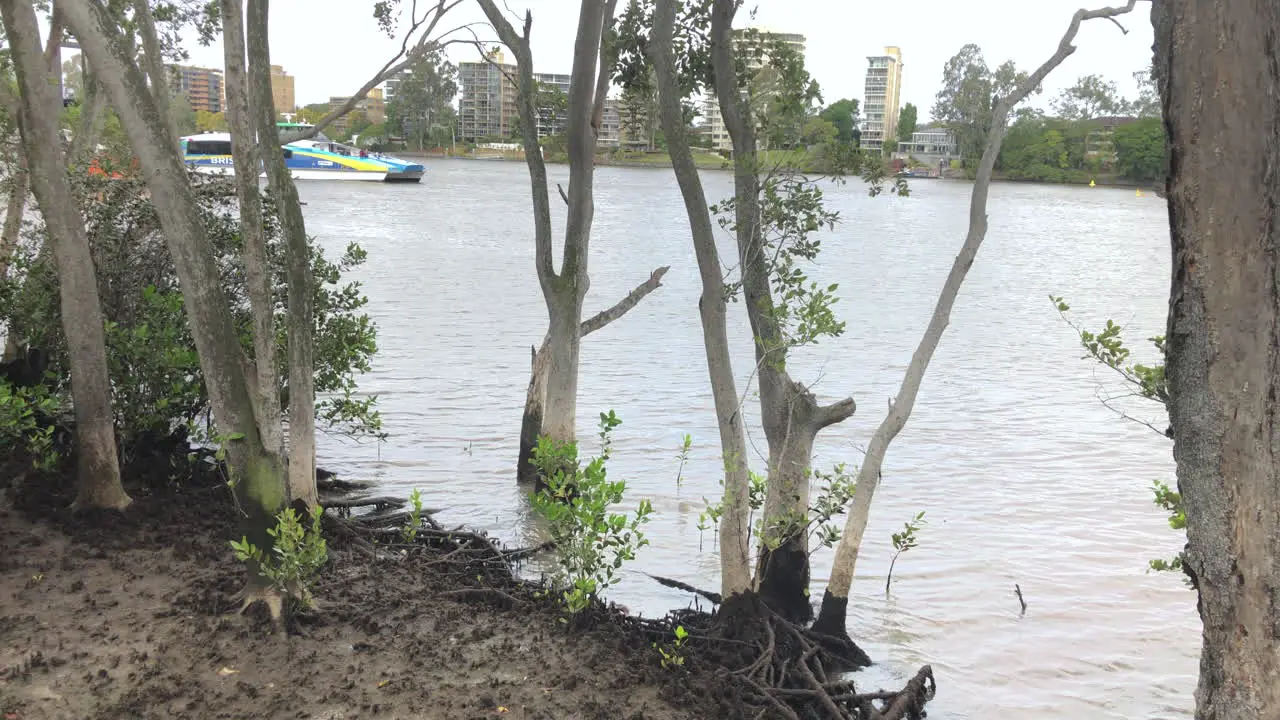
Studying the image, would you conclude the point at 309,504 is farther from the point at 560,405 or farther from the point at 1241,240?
the point at 1241,240

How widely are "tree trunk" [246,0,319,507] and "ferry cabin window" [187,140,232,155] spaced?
68.6m

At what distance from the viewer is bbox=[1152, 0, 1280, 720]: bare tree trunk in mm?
3219

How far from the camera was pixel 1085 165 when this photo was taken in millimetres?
127875

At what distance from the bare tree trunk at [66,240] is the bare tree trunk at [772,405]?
432 cm

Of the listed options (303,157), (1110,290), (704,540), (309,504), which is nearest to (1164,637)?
(704,540)

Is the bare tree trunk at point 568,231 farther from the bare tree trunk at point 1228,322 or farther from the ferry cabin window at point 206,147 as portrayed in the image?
the ferry cabin window at point 206,147

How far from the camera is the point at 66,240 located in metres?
7.38

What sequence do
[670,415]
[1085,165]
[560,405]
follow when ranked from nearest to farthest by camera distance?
1. [560,405]
2. [670,415]
3. [1085,165]

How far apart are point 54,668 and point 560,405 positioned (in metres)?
5.78

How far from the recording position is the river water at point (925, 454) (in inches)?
356

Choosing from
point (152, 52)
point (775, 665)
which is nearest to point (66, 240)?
point (152, 52)

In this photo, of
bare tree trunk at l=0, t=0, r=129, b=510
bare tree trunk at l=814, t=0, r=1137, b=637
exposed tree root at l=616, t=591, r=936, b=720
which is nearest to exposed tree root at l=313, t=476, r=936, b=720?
exposed tree root at l=616, t=591, r=936, b=720

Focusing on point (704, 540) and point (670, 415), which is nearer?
point (704, 540)

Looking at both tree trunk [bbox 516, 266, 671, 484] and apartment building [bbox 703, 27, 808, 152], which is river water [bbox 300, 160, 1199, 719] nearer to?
tree trunk [bbox 516, 266, 671, 484]
